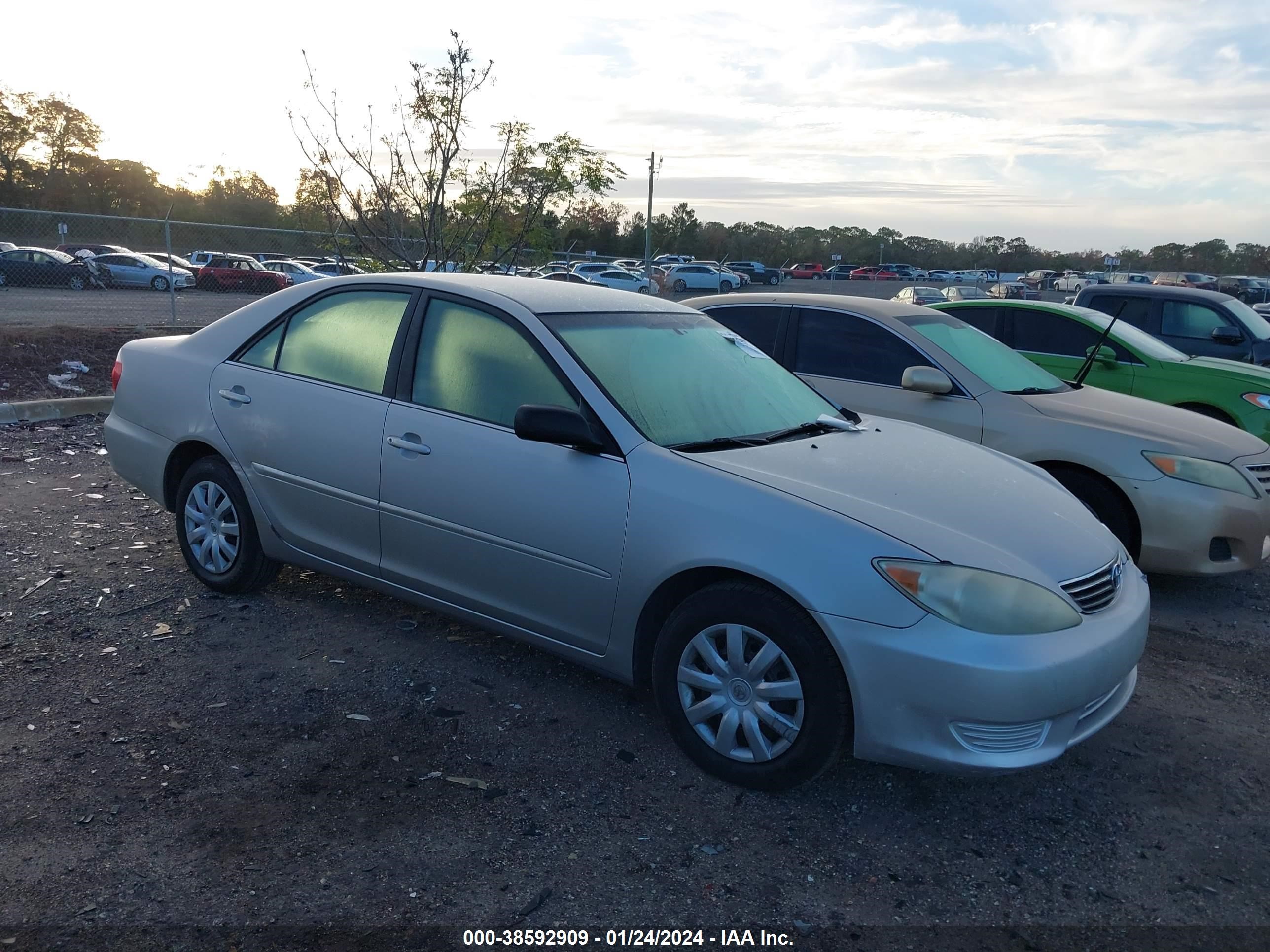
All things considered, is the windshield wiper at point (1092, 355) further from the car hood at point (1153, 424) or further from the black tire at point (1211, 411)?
the black tire at point (1211, 411)

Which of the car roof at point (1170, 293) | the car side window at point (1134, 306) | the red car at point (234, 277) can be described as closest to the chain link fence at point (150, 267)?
the red car at point (234, 277)

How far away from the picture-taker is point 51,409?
9.20 meters

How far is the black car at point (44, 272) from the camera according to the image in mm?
20703

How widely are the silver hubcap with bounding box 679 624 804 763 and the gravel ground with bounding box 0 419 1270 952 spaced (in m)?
0.20

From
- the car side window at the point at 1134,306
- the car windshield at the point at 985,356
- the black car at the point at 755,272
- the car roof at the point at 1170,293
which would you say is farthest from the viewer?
the black car at the point at 755,272

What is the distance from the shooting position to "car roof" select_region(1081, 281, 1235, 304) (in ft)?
33.6

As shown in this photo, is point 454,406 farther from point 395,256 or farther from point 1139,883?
point 395,256

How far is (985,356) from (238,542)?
15.2 feet

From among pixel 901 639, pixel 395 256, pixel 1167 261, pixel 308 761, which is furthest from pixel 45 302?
pixel 1167 261

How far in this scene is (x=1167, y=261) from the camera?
69938 mm

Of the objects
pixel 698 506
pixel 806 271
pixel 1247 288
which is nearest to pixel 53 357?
pixel 698 506

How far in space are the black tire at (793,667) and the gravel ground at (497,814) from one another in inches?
4.4

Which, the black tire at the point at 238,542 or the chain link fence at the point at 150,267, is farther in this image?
the chain link fence at the point at 150,267

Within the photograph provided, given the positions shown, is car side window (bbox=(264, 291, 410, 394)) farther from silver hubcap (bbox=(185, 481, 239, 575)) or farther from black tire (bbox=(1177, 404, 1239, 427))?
black tire (bbox=(1177, 404, 1239, 427))
